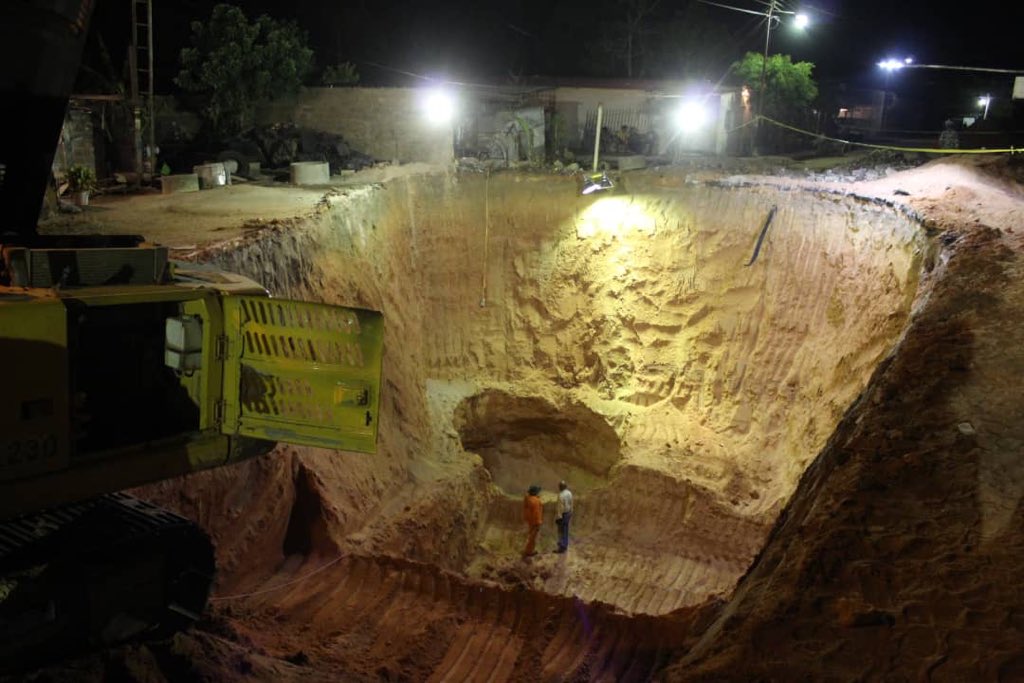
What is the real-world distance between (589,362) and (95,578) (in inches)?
530

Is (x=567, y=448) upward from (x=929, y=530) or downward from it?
downward

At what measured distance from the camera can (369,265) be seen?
51.3ft

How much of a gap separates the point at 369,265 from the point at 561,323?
16.8 feet

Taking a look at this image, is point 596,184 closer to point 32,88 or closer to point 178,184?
point 178,184

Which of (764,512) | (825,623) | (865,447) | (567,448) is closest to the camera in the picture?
(825,623)

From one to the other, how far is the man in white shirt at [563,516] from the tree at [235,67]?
1585cm

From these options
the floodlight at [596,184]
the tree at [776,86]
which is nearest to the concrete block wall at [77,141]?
the floodlight at [596,184]

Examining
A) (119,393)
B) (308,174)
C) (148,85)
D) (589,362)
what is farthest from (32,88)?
(148,85)

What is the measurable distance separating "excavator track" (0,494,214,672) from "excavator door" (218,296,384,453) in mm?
1140

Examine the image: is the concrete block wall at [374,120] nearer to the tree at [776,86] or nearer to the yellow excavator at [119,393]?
the tree at [776,86]

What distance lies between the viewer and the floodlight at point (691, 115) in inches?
1035

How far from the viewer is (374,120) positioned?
74.0 feet

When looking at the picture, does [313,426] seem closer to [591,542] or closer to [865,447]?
[865,447]

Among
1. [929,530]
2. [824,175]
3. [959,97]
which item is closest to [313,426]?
[929,530]
